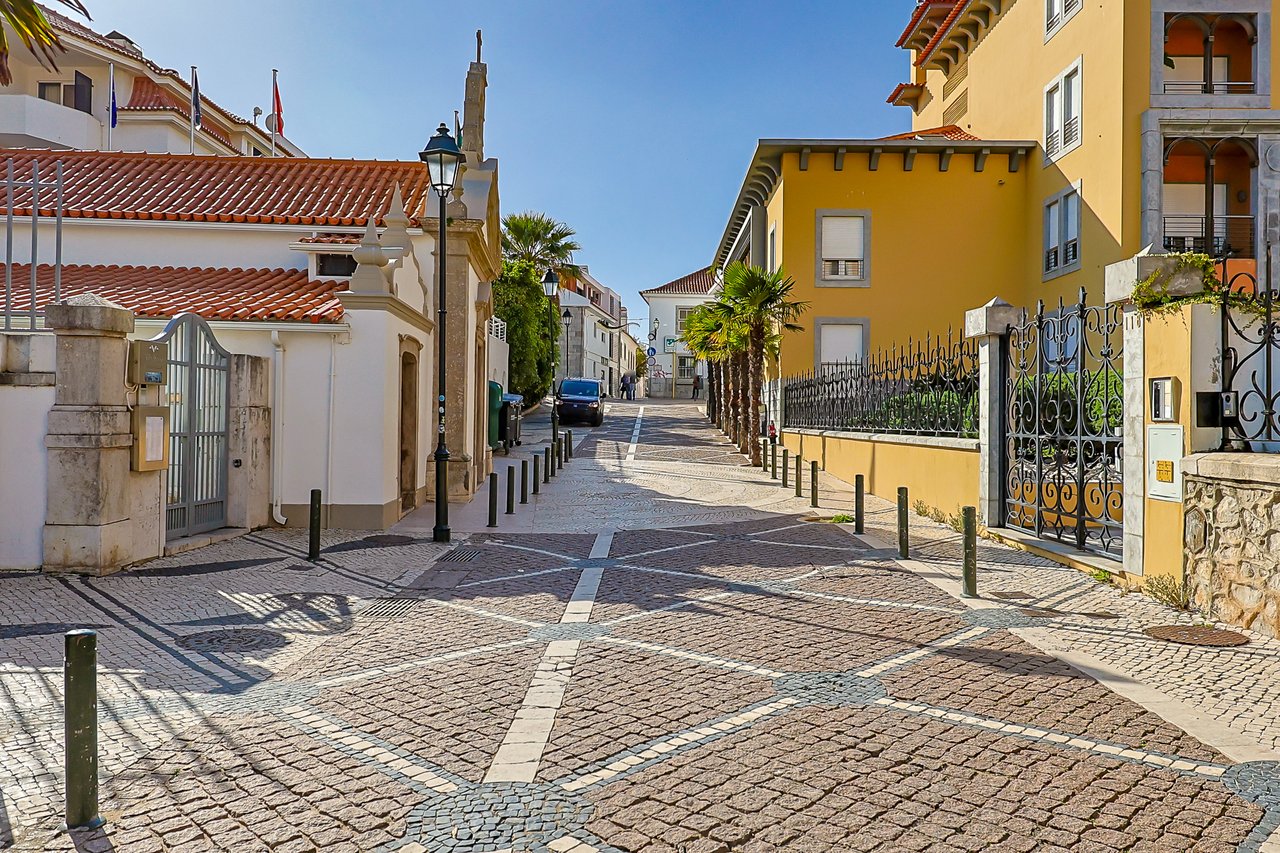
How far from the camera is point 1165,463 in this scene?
25.4 ft

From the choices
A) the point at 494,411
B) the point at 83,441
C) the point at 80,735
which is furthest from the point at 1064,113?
the point at 80,735

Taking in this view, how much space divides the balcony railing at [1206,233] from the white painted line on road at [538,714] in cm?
2248

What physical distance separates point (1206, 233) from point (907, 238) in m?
8.06

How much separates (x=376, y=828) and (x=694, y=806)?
4.11ft

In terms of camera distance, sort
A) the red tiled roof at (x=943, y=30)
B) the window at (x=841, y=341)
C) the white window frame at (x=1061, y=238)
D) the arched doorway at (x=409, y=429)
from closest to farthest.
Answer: the arched doorway at (x=409, y=429), the white window frame at (x=1061, y=238), the window at (x=841, y=341), the red tiled roof at (x=943, y=30)

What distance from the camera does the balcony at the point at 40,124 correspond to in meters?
29.6

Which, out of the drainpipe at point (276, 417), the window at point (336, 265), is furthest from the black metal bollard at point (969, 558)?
the window at point (336, 265)

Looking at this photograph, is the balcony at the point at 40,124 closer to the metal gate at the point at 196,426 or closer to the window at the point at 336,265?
the window at the point at 336,265

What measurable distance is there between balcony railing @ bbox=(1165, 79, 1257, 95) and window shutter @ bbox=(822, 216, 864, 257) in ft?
29.0

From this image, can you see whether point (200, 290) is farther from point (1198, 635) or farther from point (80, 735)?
point (1198, 635)

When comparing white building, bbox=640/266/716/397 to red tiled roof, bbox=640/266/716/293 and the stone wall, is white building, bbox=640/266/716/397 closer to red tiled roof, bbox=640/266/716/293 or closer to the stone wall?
red tiled roof, bbox=640/266/716/293

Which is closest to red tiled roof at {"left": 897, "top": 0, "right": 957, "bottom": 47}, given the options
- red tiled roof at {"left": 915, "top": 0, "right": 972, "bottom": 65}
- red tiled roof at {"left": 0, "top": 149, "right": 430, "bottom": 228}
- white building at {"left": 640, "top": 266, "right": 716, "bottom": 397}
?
red tiled roof at {"left": 915, "top": 0, "right": 972, "bottom": 65}

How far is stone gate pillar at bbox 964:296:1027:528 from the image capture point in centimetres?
1098

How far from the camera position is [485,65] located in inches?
831
